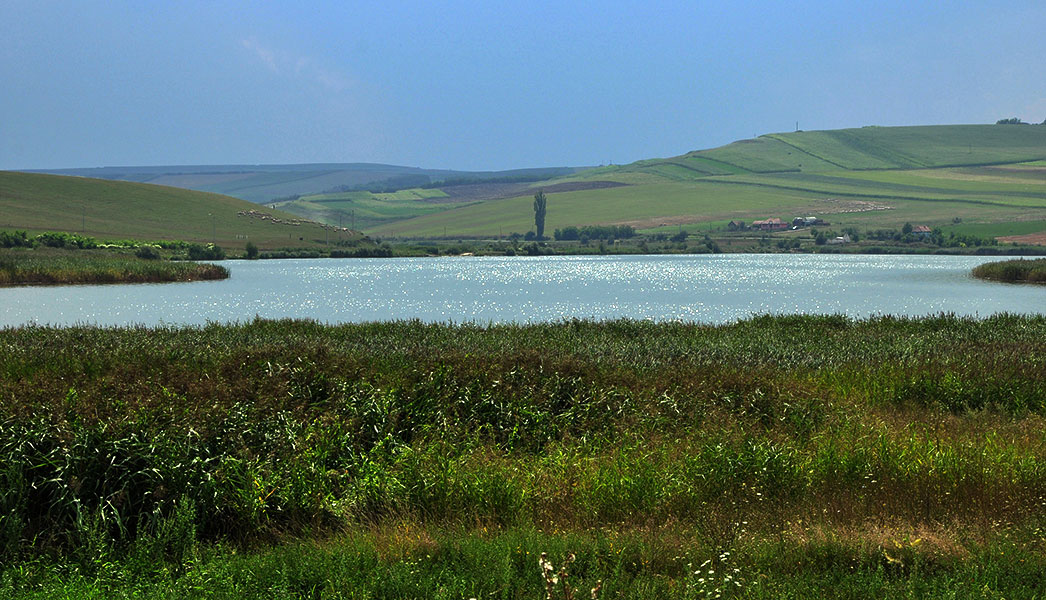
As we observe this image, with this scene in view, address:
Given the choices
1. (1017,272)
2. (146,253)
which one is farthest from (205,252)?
(1017,272)

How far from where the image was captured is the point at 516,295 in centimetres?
7981

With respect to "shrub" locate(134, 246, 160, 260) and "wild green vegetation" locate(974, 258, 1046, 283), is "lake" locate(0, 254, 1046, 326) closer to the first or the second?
"wild green vegetation" locate(974, 258, 1046, 283)

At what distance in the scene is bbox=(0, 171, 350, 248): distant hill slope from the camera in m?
150

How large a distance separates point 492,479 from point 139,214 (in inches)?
6798

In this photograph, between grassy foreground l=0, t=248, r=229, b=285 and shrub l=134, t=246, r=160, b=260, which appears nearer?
grassy foreground l=0, t=248, r=229, b=285

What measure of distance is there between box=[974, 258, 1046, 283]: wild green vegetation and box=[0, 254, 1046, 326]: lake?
278 centimetres

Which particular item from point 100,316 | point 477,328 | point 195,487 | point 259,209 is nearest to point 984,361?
point 477,328

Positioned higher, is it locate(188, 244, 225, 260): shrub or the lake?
locate(188, 244, 225, 260): shrub

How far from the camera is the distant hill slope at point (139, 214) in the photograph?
15000cm

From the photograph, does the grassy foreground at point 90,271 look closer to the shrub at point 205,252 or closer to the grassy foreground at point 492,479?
the shrub at point 205,252

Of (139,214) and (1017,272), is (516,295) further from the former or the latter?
(139,214)

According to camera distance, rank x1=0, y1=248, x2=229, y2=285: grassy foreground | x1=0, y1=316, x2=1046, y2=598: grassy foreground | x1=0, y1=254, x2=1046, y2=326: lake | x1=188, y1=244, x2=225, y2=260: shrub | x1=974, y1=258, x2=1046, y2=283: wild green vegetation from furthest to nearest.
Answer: x1=188, y1=244, x2=225, y2=260: shrub < x1=974, y1=258, x2=1046, y2=283: wild green vegetation < x1=0, y1=248, x2=229, y2=285: grassy foreground < x1=0, y1=254, x2=1046, y2=326: lake < x1=0, y1=316, x2=1046, y2=598: grassy foreground

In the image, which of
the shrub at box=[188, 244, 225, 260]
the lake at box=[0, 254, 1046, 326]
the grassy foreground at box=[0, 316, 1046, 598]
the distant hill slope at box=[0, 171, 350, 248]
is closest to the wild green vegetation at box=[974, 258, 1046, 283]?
the lake at box=[0, 254, 1046, 326]

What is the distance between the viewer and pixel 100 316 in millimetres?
55344
